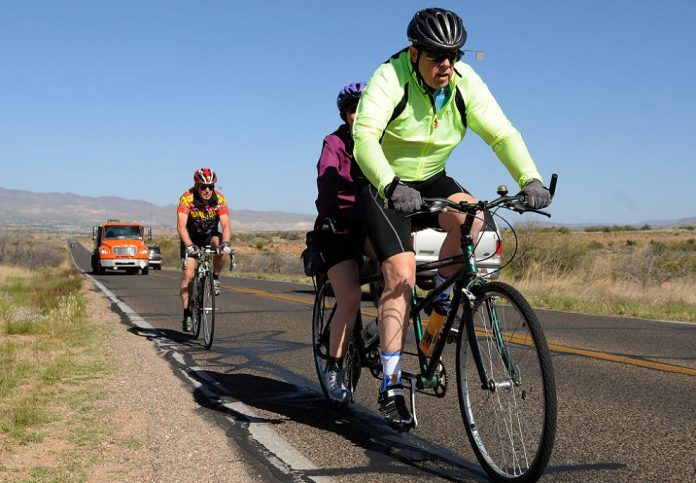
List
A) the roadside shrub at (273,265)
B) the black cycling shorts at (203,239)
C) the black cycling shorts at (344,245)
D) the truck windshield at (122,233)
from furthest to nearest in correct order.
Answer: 1. the roadside shrub at (273,265)
2. the truck windshield at (122,233)
3. the black cycling shorts at (203,239)
4. the black cycling shorts at (344,245)

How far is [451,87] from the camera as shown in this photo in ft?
13.9

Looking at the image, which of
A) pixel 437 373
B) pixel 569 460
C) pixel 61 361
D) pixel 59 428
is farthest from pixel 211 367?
pixel 569 460

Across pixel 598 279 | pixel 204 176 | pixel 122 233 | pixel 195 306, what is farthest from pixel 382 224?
pixel 122 233

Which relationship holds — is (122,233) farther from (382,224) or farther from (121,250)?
(382,224)

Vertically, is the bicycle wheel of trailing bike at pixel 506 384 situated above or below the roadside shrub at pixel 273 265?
above

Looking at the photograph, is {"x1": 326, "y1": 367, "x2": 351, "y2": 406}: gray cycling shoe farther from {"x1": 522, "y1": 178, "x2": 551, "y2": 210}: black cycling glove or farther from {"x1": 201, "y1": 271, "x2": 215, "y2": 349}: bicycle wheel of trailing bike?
{"x1": 201, "y1": 271, "x2": 215, "y2": 349}: bicycle wheel of trailing bike

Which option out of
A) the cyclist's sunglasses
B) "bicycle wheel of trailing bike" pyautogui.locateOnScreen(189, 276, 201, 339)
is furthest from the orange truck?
the cyclist's sunglasses

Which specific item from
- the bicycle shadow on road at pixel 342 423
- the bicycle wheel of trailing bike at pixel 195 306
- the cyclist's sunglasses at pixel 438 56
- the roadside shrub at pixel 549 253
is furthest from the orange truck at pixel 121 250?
the cyclist's sunglasses at pixel 438 56

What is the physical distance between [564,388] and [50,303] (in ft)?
37.2

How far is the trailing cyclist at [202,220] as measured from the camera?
9523 millimetres

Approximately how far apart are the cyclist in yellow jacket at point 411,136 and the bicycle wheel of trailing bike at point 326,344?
1.11 metres

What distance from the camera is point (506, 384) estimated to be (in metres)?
3.80

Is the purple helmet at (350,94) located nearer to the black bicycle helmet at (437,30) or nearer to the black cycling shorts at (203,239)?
the black bicycle helmet at (437,30)

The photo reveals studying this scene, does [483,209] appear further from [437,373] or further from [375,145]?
[437,373]
